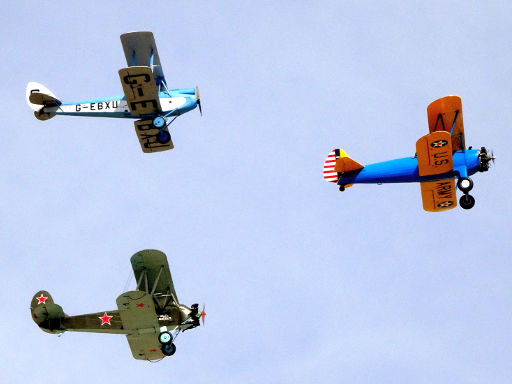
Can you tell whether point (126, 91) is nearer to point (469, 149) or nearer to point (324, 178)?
point (324, 178)

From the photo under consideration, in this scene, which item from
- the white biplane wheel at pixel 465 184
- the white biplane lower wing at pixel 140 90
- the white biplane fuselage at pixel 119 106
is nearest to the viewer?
the white biplane wheel at pixel 465 184

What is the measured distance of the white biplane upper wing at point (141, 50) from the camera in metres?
32.8

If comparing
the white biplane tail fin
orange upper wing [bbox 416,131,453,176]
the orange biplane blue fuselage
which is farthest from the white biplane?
orange upper wing [bbox 416,131,453,176]

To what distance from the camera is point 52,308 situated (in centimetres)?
3011

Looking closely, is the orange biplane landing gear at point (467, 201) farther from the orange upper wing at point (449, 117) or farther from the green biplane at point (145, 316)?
the green biplane at point (145, 316)

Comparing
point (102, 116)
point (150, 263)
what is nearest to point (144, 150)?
point (102, 116)

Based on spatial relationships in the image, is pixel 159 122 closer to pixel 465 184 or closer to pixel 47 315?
pixel 47 315

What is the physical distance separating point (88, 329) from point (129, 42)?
9.11 m

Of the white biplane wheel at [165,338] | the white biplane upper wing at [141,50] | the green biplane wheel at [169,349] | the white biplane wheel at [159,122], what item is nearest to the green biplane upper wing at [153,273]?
the white biplane wheel at [165,338]

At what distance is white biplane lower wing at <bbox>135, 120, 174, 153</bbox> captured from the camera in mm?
33062

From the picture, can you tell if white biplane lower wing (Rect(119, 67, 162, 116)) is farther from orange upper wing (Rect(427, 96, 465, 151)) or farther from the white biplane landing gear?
orange upper wing (Rect(427, 96, 465, 151))

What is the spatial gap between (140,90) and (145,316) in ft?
22.5

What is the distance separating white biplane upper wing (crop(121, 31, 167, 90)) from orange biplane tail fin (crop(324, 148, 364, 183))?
6006mm

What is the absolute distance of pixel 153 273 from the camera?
30656 millimetres
